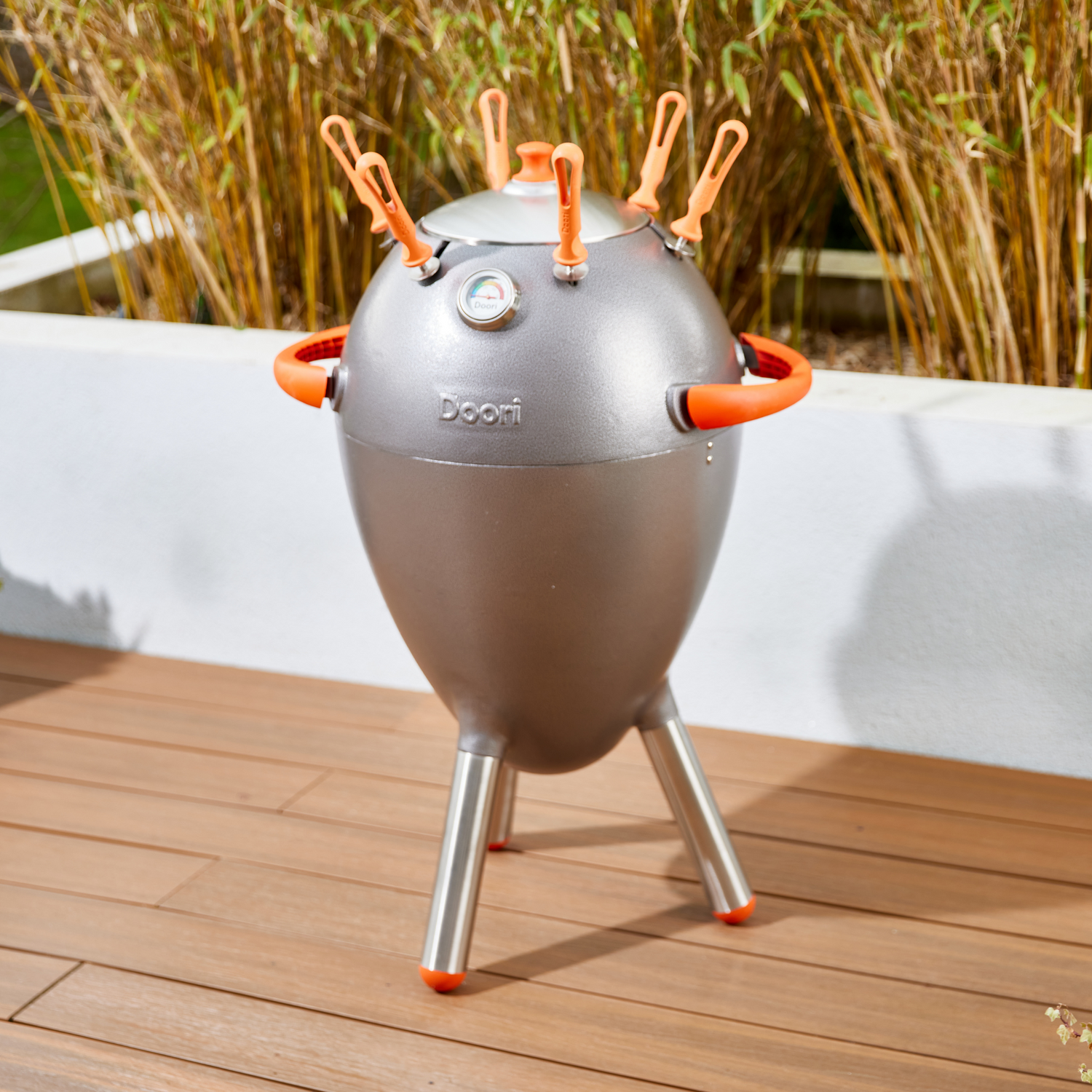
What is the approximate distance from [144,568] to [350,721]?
492mm

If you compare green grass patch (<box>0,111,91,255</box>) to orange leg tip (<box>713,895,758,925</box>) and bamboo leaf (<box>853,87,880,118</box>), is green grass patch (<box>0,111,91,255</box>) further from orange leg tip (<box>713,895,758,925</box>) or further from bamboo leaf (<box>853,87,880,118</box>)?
orange leg tip (<box>713,895,758,925</box>)

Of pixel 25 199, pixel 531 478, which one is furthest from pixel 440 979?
pixel 25 199

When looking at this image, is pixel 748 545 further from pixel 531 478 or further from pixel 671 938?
pixel 531 478

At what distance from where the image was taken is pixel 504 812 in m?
1.69

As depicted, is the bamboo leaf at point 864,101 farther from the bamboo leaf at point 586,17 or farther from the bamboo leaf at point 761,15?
the bamboo leaf at point 586,17

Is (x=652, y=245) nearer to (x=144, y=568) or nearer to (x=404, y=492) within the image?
(x=404, y=492)

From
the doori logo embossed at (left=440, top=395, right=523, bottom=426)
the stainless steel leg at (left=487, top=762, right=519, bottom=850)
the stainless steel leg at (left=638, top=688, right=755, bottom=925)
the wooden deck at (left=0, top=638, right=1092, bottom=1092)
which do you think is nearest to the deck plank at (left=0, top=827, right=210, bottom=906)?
the wooden deck at (left=0, top=638, right=1092, bottom=1092)

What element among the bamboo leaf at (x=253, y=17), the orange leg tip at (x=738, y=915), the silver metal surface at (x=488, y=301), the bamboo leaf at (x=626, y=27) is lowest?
the orange leg tip at (x=738, y=915)

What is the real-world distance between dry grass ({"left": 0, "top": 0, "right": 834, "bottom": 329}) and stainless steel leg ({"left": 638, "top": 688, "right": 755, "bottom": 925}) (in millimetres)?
898

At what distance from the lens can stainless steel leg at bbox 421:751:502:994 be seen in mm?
1407

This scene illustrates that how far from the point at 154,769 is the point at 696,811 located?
859 millimetres

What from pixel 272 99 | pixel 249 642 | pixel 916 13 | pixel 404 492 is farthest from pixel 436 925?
pixel 272 99

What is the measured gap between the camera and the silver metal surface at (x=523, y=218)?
1258 mm

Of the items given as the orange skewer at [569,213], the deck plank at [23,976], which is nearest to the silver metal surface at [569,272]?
the orange skewer at [569,213]
